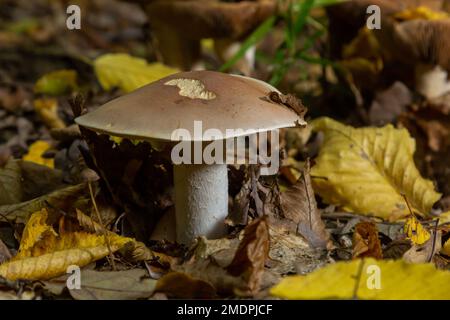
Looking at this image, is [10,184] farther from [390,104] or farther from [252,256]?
[390,104]

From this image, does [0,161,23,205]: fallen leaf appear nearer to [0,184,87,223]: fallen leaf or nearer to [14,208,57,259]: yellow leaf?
[0,184,87,223]: fallen leaf

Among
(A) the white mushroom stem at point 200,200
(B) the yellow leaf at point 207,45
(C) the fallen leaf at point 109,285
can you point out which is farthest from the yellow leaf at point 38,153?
(B) the yellow leaf at point 207,45

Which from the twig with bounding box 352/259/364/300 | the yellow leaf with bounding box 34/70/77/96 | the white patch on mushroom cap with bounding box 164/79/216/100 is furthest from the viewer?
the yellow leaf with bounding box 34/70/77/96

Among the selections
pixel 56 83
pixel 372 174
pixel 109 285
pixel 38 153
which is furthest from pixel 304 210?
pixel 56 83

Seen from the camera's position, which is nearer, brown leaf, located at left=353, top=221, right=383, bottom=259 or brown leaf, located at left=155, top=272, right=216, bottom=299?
brown leaf, located at left=155, top=272, right=216, bottom=299

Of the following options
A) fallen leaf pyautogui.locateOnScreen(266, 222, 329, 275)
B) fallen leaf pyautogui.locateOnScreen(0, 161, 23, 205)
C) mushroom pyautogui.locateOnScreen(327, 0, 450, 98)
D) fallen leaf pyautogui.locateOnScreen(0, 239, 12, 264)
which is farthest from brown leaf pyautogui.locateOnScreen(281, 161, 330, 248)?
mushroom pyautogui.locateOnScreen(327, 0, 450, 98)

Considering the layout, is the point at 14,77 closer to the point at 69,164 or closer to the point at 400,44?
the point at 69,164

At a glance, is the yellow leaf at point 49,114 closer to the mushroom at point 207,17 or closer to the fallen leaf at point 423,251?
the mushroom at point 207,17
